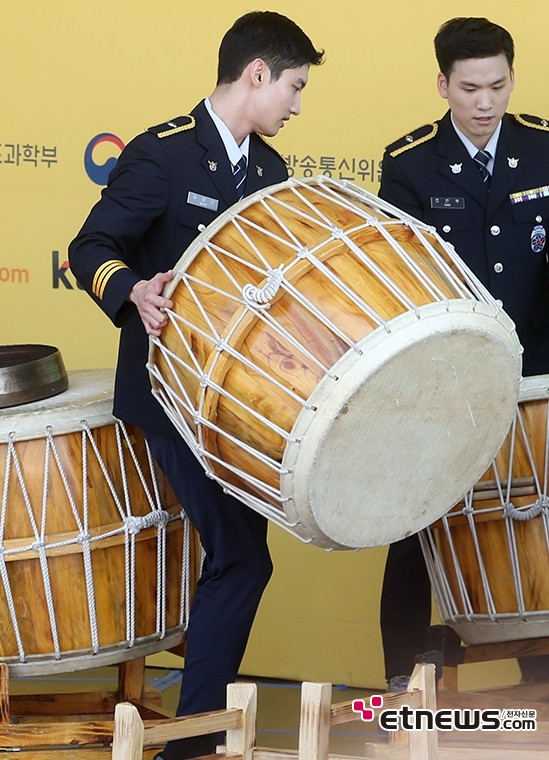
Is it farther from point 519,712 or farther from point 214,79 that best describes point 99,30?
point 519,712

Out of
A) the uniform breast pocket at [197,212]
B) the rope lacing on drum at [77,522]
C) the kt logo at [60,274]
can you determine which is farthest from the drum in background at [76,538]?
the kt logo at [60,274]

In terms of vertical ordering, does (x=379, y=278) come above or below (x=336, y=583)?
above

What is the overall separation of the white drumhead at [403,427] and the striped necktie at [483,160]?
80 cm

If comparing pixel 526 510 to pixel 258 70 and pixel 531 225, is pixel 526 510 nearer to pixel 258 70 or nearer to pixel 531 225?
pixel 531 225

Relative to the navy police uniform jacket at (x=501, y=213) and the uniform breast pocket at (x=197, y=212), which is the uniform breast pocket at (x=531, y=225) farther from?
the uniform breast pocket at (x=197, y=212)

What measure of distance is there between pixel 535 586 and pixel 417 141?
1058mm

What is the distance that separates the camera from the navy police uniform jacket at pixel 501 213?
275cm

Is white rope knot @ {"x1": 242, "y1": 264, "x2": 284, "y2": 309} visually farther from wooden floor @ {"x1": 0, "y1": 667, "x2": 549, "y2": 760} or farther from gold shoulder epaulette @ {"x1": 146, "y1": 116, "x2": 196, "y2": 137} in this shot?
wooden floor @ {"x1": 0, "y1": 667, "x2": 549, "y2": 760}

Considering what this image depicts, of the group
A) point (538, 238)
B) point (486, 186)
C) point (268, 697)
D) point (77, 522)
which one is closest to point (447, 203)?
point (486, 186)

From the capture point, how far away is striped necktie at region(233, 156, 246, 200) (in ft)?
8.27

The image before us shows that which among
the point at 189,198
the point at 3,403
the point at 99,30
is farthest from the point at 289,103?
the point at 99,30

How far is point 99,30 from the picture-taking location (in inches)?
139

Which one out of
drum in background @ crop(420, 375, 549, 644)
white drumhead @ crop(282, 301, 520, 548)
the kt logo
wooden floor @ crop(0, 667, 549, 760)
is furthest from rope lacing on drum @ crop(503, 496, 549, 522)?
the kt logo

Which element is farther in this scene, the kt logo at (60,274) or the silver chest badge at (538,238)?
the kt logo at (60,274)
